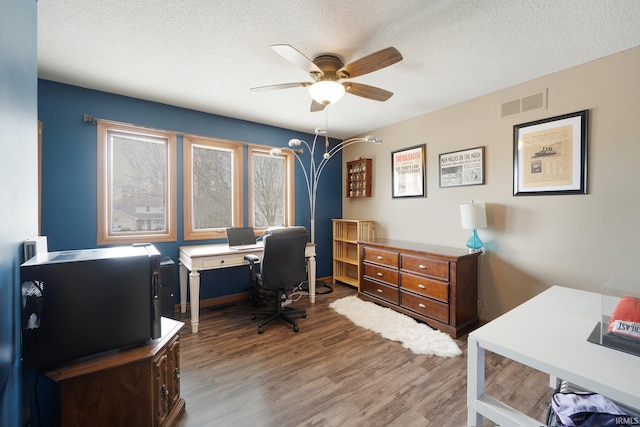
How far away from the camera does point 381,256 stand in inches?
130

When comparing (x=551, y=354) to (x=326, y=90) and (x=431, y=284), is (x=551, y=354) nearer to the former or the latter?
(x=431, y=284)

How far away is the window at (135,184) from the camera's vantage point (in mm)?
2770

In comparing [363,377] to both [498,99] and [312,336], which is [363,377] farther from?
[498,99]

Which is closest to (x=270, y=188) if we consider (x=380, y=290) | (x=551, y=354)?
(x=380, y=290)

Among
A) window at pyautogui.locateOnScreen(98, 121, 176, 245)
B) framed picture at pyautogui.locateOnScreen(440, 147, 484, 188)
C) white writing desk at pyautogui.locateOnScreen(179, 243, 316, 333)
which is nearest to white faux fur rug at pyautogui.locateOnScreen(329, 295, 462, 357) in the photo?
white writing desk at pyautogui.locateOnScreen(179, 243, 316, 333)

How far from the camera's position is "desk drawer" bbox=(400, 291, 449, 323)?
8.58ft

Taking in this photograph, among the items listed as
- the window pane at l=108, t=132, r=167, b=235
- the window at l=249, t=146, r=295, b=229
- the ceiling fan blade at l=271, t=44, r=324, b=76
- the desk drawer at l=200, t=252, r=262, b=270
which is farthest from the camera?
the window at l=249, t=146, r=295, b=229

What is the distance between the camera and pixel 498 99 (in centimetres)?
268

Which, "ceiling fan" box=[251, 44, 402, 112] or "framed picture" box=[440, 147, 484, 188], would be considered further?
"framed picture" box=[440, 147, 484, 188]

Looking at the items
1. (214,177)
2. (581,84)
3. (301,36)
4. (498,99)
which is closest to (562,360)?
(301,36)

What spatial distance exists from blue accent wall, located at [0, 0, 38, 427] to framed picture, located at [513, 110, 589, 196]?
3.56 metres

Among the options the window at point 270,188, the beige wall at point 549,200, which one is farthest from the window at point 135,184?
the beige wall at point 549,200

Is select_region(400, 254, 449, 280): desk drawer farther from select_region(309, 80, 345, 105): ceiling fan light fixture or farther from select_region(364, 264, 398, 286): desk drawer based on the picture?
select_region(309, 80, 345, 105): ceiling fan light fixture

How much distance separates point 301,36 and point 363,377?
101 inches
